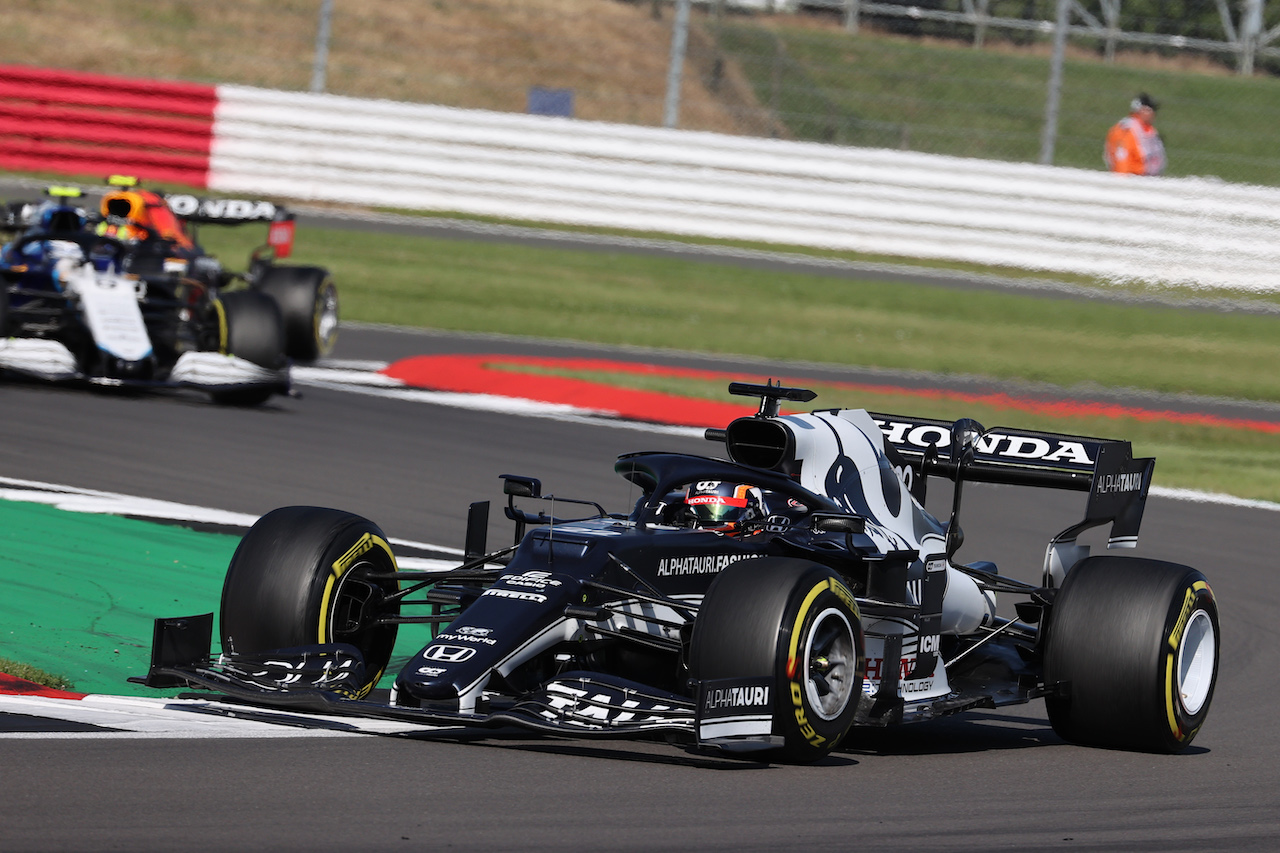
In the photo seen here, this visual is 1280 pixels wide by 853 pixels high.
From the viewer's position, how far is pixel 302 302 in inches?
643

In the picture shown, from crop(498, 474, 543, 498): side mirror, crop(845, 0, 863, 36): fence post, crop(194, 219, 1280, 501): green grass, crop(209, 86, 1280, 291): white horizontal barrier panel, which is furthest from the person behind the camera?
crop(845, 0, 863, 36): fence post

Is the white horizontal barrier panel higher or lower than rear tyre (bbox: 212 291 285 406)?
higher

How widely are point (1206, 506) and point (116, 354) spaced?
766 centimetres

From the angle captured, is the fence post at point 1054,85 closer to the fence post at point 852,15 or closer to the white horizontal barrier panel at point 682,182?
the white horizontal barrier panel at point 682,182

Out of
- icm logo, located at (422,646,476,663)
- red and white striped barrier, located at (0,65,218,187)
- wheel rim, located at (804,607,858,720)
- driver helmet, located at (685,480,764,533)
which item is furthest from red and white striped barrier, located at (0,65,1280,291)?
icm logo, located at (422,646,476,663)

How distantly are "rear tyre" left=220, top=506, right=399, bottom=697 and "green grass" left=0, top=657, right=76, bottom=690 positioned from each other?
0.60m

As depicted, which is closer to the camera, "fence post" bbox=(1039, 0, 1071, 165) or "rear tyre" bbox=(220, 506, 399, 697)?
"rear tyre" bbox=(220, 506, 399, 697)

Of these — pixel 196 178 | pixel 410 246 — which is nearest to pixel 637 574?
pixel 410 246

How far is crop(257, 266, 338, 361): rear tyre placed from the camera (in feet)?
53.5

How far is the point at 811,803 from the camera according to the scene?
5648 mm

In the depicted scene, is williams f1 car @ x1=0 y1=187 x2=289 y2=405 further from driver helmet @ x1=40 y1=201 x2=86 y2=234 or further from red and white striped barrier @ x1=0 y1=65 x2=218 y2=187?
red and white striped barrier @ x1=0 y1=65 x2=218 y2=187

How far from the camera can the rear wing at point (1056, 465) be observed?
25.0ft

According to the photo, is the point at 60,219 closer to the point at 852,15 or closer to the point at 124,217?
the point at 124,217

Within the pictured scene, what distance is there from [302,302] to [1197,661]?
1055 cm
